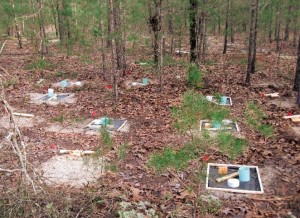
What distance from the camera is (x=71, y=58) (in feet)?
59.4

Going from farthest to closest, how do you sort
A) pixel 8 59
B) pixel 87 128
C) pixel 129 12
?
pixel 8 59
pixel 129 12
pixel 87 128

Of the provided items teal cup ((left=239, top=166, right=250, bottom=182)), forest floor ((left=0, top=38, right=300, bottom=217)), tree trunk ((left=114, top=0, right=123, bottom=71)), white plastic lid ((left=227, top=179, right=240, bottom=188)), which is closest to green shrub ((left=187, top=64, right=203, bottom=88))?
forest floor ((left=0, top=38, right=300, bottom=217))

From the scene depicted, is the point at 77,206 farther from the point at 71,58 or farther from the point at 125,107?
the point at 71,58

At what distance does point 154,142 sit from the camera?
7121 mm

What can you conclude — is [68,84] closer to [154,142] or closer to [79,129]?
[79,129]

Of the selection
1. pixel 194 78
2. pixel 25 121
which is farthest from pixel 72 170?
pixel 194 78

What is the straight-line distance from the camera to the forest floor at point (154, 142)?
4520 mm

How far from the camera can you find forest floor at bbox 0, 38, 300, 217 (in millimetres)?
4520

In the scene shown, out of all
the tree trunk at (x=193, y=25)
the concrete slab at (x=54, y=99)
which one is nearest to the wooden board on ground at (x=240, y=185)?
the concrete slab at (x=54, y=99)

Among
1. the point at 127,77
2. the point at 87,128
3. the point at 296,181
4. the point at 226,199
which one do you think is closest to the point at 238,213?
the point at 226,199

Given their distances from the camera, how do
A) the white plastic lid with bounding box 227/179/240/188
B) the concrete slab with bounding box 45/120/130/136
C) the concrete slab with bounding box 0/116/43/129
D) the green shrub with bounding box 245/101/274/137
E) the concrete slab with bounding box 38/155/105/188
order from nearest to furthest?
1. the green shrub with bounding box 245/101/274/137
2. the white plastic lid with bounding box 227/179/240/188
3. the concrete slab with bounding box 38/155/105/188
4. the concrete slab with bounding box 45/120/130/136
5. the concrete slab with bounding box 0/116/43/129

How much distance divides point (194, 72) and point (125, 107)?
3334 millimetres

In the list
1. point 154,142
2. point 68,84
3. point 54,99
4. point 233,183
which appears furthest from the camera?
point 68,84

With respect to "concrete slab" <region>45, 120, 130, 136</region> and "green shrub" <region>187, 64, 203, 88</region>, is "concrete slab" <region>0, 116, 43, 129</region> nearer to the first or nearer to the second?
"concrete slab" <region>45, 120, 130, 136</region>
